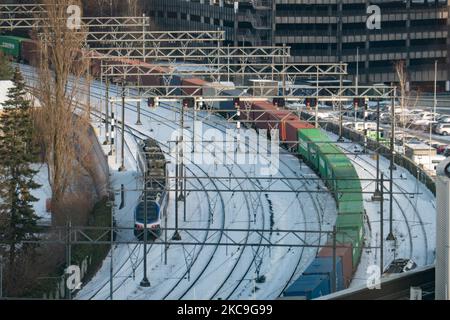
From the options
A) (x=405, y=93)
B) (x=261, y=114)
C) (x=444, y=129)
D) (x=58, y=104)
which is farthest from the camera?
(x=405, y=93)

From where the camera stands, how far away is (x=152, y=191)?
17484 mm

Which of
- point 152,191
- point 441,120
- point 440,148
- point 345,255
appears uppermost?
point 152,191

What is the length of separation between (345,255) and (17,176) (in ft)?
23.0

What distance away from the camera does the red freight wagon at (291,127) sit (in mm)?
28734

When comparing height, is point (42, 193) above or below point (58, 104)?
below

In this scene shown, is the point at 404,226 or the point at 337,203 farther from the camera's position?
the point at 404,226

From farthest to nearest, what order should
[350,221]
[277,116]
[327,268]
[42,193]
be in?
[277,116] < [42,193] < [350,221] < [327,268]

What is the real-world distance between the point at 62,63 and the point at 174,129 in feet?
30.8

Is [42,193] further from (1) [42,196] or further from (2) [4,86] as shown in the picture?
(2) [4,86]

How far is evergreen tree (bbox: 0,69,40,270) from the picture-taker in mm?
18906

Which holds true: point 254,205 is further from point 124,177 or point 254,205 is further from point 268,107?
point 268,107

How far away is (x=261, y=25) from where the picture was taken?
4544 cm

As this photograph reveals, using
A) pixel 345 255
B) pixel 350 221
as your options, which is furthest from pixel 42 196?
pixel 345 255
